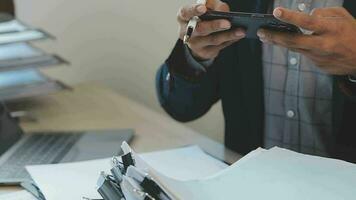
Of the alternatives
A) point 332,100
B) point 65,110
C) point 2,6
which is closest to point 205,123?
point 65,110

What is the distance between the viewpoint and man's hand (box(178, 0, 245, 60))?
0.85 m

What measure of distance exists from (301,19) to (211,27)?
156 mm

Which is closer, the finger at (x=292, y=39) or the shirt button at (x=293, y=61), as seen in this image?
the finger at (x=292, y=39)

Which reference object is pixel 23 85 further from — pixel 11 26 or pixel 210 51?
pixel 210 51

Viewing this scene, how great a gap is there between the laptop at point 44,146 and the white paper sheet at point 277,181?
356 mm

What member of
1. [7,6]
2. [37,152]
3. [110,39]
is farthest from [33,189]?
[110,39]

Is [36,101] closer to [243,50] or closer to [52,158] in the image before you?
[52,158]

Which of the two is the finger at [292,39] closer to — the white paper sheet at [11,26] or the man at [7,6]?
the white paper sheet at [11,26]

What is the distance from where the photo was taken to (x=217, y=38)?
0.91m

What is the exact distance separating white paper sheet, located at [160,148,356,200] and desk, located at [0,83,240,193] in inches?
9.4

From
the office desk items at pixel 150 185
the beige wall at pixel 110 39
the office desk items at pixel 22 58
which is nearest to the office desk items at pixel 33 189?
the office desk items at pixel 150 185

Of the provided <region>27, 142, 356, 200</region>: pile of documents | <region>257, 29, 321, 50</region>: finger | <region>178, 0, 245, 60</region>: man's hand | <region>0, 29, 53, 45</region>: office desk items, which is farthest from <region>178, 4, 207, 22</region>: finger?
<region>0, 29, 53, 45</region>: office desk items

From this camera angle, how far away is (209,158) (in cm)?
99

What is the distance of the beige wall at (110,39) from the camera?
63.0 inches
